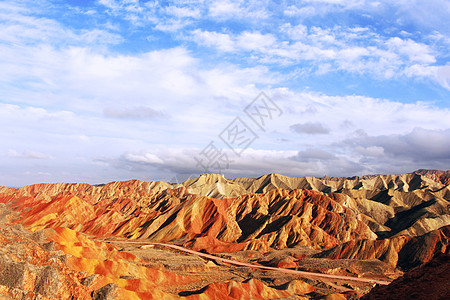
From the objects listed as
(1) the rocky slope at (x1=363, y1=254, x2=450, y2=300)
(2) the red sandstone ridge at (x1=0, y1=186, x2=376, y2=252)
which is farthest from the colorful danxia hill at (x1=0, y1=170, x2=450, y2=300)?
(2) the red sandstone ridge at (x1=0, y1=186, x2=376, y2=252)

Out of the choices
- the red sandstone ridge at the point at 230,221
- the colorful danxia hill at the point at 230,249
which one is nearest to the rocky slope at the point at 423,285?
the colorful danxia hill at the point at 230,249

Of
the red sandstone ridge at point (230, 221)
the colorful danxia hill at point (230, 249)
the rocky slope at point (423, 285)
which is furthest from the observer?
the red sandstone ridge at point (230, 221)

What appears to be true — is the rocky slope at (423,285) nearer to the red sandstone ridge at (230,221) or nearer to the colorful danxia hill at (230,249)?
the colorful danxia hill at (230,249)

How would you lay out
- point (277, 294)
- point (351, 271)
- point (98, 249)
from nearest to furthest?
1. point (277, 294)
2. point (98, 249)
3. point (351, 271)

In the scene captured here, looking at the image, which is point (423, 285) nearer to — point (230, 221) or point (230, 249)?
point (230, 249)

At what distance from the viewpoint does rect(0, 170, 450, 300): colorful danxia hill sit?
38781 millimetres

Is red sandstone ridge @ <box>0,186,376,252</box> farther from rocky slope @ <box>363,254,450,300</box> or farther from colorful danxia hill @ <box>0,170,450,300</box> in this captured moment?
rocky slope @ <box>363,254,450,300</box>

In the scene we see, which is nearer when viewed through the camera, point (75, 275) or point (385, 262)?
point (75, 275)

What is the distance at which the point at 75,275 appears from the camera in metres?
45.6

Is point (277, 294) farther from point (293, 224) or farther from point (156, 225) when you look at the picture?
point (156, 225)

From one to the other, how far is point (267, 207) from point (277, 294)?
101 metres

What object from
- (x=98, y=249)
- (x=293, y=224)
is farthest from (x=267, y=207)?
(x=98, y=249)

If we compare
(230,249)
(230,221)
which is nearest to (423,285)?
(230,249)

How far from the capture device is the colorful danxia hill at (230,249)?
38.8 meters
